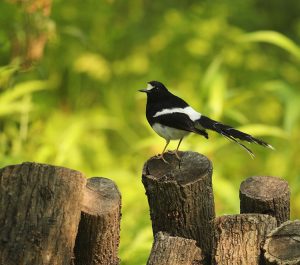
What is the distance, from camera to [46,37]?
18.1ft

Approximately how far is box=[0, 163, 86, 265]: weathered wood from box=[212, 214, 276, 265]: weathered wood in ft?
1.92

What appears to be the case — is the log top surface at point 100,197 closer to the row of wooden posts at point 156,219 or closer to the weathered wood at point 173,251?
the row of wooden posts at point 156,219

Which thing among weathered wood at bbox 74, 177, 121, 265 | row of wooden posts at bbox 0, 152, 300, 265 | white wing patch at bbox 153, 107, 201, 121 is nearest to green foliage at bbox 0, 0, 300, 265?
white wing patch at bbox 153, 107, 201, 121

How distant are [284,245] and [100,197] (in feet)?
2.50

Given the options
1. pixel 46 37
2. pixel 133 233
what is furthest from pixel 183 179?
pixel 46 37

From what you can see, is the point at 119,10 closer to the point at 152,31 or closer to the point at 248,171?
the point at 152,31

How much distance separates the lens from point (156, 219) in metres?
3.57

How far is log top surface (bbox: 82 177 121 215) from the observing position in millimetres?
3328

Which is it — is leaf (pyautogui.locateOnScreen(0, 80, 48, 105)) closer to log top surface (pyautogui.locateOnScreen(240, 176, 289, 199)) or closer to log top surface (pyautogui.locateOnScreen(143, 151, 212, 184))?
log top surface (pyautogui.locateOnScreen(143, 151, 212, 184))

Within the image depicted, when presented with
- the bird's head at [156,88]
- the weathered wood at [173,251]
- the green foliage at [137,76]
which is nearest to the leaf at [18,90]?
the green foliage at [137,76]

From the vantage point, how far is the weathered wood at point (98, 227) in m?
3.31

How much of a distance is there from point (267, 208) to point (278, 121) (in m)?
5.03

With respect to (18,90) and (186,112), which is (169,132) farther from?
(18,90)

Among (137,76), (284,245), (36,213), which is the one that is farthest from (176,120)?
(137,76)
